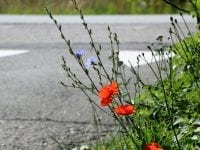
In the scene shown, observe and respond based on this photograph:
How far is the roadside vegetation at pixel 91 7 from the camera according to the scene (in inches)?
504

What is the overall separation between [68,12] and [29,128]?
8341mm

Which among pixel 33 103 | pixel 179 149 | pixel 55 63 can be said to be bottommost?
pixel 179 149

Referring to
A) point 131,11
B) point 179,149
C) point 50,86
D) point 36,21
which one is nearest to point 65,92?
point 50,86

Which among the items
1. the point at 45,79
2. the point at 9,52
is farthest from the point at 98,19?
the point at 45,79

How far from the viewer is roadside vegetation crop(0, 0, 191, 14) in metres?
12.8

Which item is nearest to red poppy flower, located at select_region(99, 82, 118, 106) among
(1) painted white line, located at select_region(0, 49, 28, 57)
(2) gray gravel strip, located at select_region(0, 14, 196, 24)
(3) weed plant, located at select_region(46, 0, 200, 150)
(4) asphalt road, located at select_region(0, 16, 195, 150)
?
(3) weed plant, located at select_region(46, 0, 200, 150)

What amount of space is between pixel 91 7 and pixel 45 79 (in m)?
6.57

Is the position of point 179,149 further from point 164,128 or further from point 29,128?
point 29,128

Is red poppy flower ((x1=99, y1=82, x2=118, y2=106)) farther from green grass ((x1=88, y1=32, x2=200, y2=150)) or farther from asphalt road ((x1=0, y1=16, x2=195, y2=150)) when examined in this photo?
asphalt road ((x1=0, y1=16, x2=195, y2=150))

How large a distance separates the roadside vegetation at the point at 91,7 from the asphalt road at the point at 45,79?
39.7 inches

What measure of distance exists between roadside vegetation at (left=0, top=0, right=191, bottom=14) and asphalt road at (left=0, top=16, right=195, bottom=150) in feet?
3.30

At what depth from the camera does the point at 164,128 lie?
367 cm

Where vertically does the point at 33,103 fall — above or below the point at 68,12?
below

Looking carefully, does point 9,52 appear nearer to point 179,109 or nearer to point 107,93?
point 179,109
